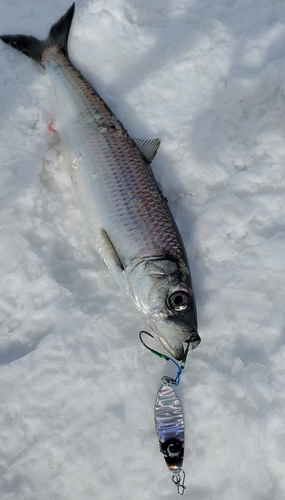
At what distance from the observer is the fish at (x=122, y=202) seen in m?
2.52

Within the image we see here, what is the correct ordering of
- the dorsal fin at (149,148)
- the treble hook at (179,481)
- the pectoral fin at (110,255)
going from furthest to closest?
the dorsal fin at (149,148) → the pectoral fin at (110,255) → the treble hook at (179,481)

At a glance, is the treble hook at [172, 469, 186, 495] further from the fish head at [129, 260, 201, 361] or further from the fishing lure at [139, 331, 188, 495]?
the fish head at [129, 260, 201, 361]

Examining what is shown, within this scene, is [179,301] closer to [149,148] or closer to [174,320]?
[174,320]

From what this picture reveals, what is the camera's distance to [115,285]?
2.98 metres

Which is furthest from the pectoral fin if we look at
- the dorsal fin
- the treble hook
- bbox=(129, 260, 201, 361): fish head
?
the treble hook

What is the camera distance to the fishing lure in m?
2.52

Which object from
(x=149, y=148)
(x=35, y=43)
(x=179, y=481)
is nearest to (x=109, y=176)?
(x=149, y=148)

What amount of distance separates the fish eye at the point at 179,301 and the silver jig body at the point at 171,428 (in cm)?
54

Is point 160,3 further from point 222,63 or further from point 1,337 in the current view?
point 1,337

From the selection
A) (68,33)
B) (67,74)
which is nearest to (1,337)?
(67,74)

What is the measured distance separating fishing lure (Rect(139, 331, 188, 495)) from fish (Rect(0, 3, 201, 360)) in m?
0.27

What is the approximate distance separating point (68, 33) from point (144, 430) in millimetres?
3222

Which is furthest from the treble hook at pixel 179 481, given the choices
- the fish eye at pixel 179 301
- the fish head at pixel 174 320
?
the fish eye at pixel 179 301

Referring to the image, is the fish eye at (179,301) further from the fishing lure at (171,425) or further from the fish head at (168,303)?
the fishing lure at (171,425)
